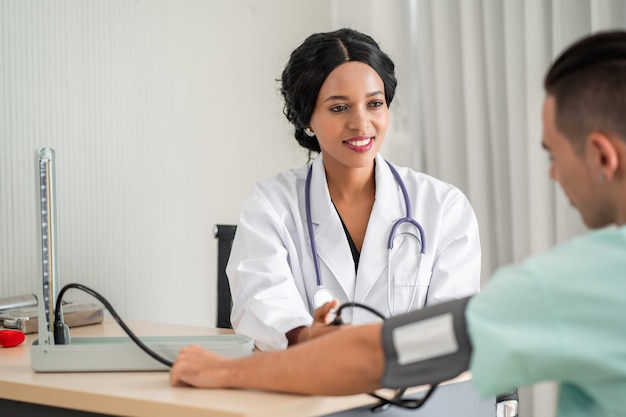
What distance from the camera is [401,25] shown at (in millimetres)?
3178

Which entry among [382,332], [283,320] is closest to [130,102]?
[283,320]

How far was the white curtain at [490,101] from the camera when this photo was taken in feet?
8.72

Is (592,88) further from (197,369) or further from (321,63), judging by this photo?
(321,63)

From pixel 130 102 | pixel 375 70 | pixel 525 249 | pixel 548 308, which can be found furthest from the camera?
pixel 525 249

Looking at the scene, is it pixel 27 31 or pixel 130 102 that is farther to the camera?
pixel 130 102

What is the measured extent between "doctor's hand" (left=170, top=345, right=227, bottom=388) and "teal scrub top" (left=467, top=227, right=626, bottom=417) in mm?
487

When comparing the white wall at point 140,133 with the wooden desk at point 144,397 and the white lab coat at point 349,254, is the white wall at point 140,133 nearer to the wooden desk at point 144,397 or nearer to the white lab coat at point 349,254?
the white lab coat at point 349,254

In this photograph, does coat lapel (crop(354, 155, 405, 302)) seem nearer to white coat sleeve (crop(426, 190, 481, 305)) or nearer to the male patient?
white coat sleeve (crop(426, 190, 481, 305))

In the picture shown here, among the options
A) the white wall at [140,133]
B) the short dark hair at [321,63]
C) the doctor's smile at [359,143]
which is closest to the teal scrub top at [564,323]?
the doctor's smile at [359,143]

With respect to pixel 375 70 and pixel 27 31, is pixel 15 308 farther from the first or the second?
pixel 375 70

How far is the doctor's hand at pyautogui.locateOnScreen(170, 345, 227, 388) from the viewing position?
1230 millimetres

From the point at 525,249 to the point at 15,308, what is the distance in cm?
170

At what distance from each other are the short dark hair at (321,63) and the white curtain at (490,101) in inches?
30.3

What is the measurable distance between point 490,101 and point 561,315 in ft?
6.86
